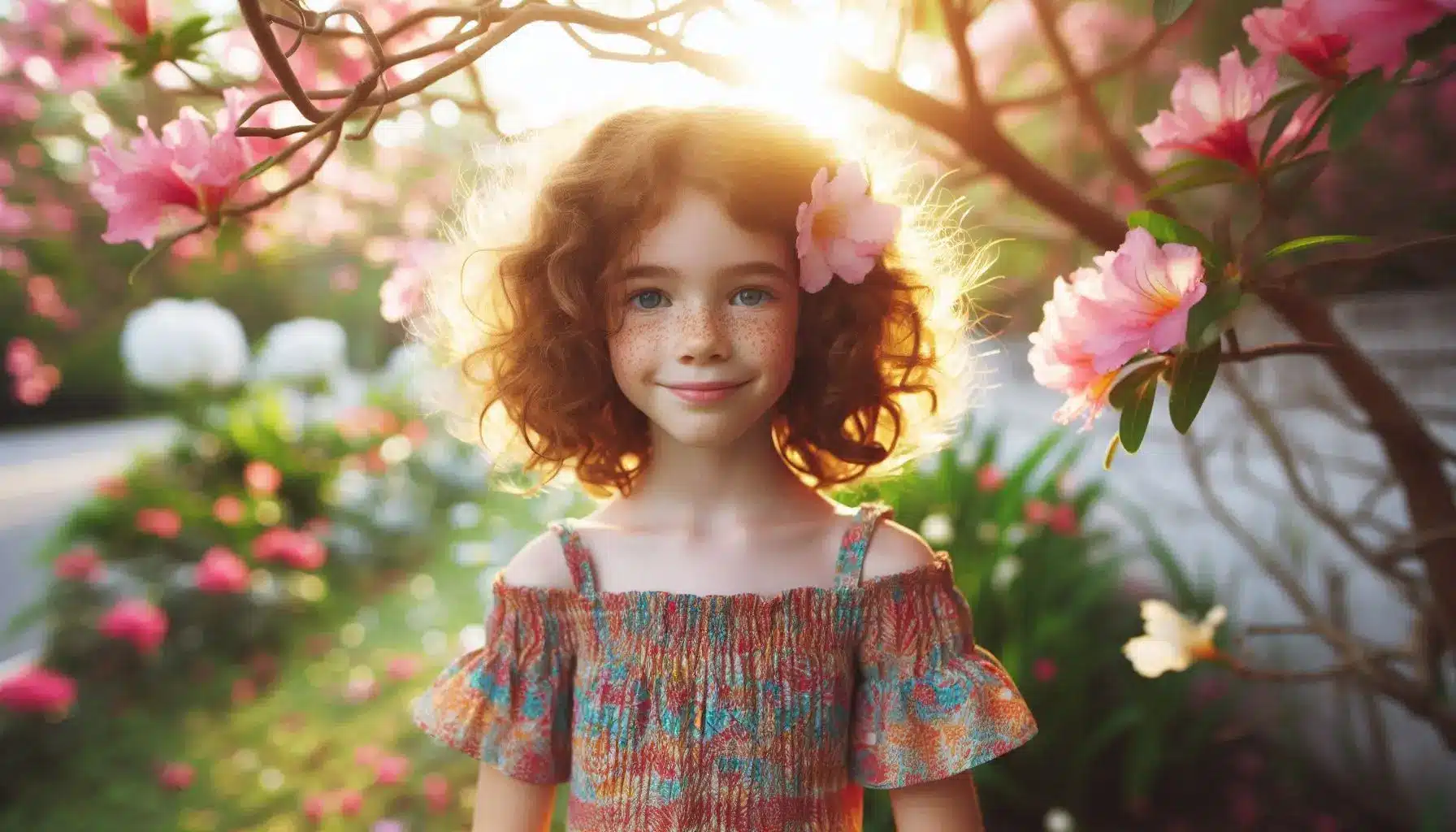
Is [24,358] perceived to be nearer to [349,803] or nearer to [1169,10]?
[349,803]

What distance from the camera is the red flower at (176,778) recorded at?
8.68 feet

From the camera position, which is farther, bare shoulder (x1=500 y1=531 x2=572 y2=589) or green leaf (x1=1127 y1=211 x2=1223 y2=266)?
bare shoulder (x1=500 y1=531 x2=572 y2=589)

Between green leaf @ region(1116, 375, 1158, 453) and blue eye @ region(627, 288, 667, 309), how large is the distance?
1.43 feet

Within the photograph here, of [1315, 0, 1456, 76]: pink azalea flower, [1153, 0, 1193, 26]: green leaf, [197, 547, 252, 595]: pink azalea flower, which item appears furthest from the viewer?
[197, 547, 252, 595]: pink azalea flower

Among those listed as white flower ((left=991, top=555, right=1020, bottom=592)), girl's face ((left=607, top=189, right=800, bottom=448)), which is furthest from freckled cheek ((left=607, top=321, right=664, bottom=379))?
white flower ((left=991, top=555, right=1020, bottom=592))

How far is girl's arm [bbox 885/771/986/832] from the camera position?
1034mm

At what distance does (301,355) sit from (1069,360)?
651 centimetres

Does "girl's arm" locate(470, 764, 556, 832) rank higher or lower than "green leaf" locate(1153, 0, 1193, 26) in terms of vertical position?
lower

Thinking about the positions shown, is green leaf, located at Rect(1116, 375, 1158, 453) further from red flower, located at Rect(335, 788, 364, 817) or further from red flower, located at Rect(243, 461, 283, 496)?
red flower, located at Rect(243, 461, 283, 496)

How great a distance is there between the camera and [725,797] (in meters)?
1.01

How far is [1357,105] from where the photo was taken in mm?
675

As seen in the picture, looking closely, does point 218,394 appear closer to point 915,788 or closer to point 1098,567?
point 1098,567

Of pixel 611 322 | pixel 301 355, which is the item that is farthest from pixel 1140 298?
pixel 301 355

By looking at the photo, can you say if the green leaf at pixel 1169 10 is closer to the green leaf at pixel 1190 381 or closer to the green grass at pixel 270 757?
the green leaf at pixel 1190 381
